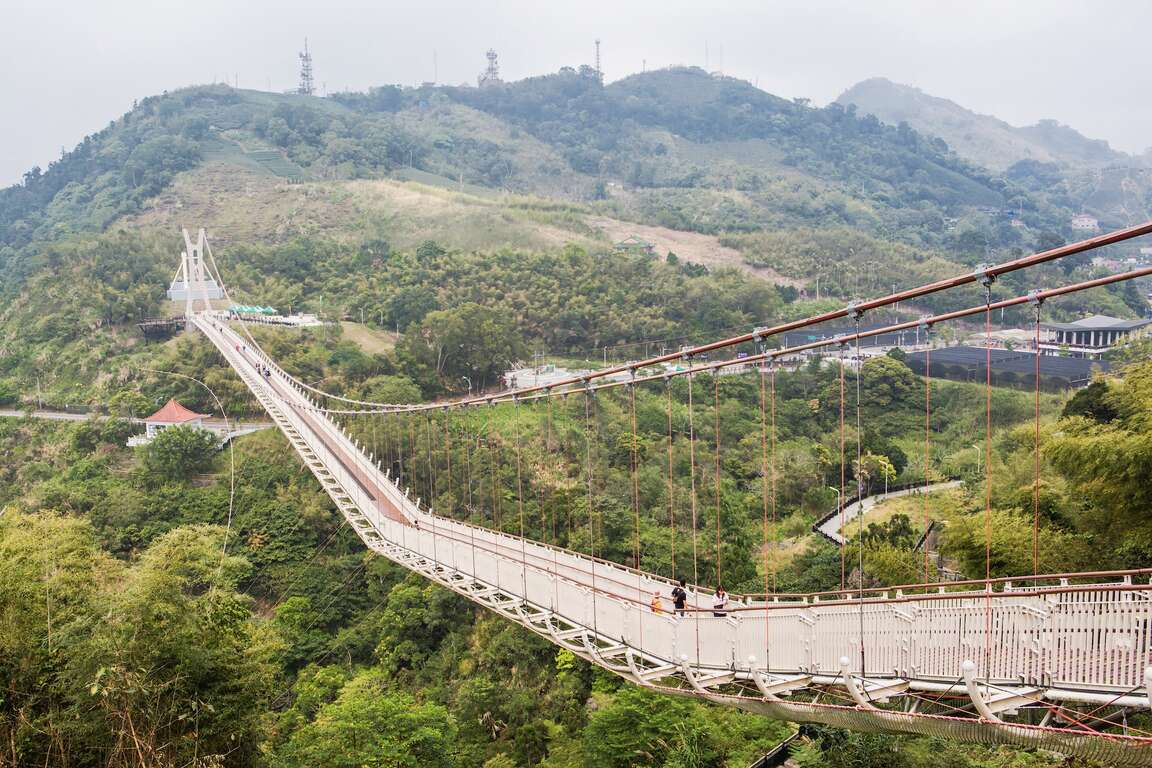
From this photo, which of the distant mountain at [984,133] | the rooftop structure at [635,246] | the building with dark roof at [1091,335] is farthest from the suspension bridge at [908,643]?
the distant mountain at [984,133]

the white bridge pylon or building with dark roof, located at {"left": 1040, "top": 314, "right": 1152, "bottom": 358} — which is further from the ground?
building with dark roof, located at {"left": 1040, "top": 314, "right": 1152, "bottom": 358}

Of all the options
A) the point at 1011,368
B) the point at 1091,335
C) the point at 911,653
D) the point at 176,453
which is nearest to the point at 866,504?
the point at 1011,368

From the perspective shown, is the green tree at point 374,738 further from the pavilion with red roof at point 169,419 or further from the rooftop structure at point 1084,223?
the rooftop structure at point 1084,223

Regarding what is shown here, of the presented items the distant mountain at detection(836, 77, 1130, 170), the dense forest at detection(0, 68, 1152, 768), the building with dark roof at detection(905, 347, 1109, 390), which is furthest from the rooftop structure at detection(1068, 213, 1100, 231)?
the building with dark roof at detection(905, 347, 1109, 390)

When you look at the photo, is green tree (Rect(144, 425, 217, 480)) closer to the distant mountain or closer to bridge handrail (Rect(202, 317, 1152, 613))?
bridge handrail (Rect(202, 317, 1152, 613))

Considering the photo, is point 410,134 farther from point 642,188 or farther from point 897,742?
point 897,742

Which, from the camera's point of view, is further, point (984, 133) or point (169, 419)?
point (984, 133)

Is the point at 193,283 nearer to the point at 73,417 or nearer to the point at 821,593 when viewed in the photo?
the point at 73,417
